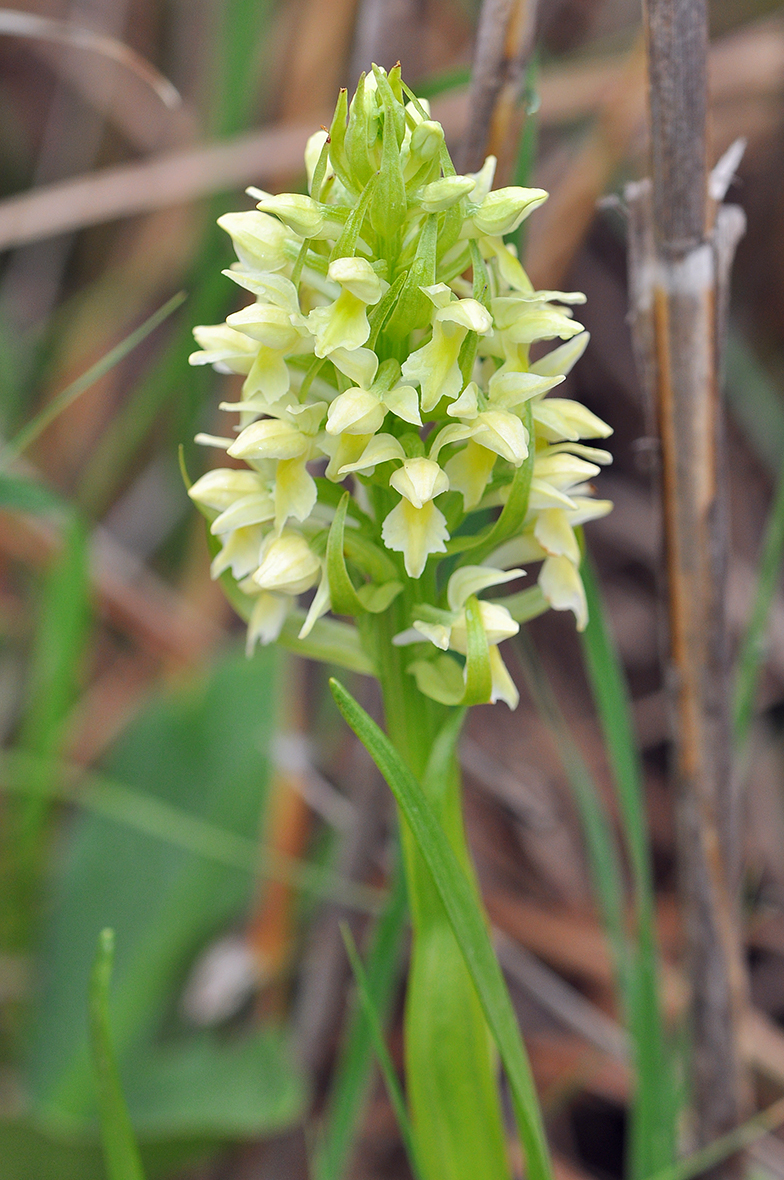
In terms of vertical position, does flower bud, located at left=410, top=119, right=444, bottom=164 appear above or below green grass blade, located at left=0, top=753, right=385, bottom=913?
above

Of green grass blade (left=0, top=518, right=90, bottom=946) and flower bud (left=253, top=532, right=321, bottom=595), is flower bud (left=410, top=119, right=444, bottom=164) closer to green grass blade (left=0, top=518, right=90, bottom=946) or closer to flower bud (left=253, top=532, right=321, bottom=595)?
flower bud (left=253, top=532, right=321, bottom=595)

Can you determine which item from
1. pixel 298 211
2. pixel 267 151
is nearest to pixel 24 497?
pixel 298 211

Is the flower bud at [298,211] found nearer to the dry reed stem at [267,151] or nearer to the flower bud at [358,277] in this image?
the flower bud at [358,277]

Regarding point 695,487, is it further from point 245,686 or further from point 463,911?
point 245,686

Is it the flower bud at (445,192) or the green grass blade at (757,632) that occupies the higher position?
the flower bud at (445,192)

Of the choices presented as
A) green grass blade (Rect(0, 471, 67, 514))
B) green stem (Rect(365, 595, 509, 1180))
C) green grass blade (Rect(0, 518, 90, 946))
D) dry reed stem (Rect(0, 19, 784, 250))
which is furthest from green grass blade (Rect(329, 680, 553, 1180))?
dry reed stem (Rect(0, 19, 784, 250))

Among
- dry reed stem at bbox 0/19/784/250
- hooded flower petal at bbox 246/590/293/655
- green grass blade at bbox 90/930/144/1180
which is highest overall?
dry reed stem at bbox 0/19/784/250

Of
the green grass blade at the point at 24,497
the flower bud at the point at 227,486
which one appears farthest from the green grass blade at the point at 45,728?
the flower bud at the point at 227,486

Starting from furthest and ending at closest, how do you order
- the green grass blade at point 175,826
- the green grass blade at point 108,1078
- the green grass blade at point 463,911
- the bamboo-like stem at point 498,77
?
the green grass blade at point 175,826 < the bamboo-like stem at point 498,77 < the green grass blade at point 108,1078 < the green grass blade at point 463,911
